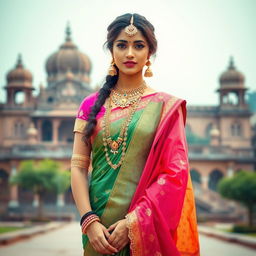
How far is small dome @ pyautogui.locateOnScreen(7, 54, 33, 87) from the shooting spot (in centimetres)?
4572

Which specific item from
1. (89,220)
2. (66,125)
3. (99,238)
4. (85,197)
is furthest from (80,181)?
(66,125)

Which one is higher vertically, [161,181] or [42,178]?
[161,181]

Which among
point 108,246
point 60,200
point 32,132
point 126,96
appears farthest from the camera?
point 32,132

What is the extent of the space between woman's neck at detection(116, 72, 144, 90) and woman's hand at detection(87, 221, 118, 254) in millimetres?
820

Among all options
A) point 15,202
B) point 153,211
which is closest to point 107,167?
point 153,211

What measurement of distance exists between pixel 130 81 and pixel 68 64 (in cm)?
4639

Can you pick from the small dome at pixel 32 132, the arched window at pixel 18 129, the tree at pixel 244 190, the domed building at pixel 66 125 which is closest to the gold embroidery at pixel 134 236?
the tree at pixel 244 190

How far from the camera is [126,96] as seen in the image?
359 cm

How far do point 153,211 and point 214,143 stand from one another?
130ft

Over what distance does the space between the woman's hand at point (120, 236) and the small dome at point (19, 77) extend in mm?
43221

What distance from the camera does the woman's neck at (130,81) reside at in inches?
142

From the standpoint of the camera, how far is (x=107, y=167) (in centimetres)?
→ 343

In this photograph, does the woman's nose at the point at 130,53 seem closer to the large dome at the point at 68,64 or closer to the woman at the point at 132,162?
the woman at the point at 132,162

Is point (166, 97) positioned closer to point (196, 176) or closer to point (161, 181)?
point (161, 181)
